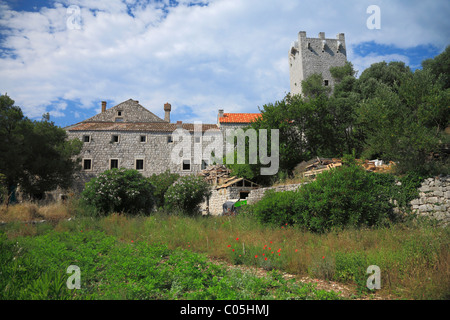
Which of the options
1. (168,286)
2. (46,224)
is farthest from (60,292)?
(46,224)

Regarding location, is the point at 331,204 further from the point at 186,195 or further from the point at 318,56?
the point at 318,56

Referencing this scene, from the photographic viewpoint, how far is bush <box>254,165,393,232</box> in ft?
29.0

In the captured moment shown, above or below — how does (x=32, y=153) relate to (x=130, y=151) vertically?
below

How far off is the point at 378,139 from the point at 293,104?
45.1 ft

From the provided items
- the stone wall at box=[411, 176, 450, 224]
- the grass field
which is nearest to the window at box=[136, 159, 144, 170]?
the grass field

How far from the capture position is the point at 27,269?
14.5 feet

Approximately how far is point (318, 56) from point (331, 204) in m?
33.2

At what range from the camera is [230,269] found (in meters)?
5.50

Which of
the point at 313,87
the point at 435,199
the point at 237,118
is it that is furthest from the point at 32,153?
the point at 313,87

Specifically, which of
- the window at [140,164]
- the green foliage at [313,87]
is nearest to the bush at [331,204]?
the window at [140,164]

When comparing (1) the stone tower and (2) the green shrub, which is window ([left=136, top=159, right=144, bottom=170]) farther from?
(2) the green shrub

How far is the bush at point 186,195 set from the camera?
15.8m

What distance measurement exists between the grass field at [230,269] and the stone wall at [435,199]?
15.7 ft

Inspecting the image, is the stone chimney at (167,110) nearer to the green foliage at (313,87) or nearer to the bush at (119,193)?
the green foliage at (313,87)
